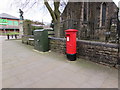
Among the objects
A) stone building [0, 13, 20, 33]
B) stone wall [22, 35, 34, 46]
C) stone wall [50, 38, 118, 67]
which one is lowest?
stone wall [50, 38, 118, 67]

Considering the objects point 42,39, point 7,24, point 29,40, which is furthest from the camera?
point 7,24

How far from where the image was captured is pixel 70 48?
3.79 m

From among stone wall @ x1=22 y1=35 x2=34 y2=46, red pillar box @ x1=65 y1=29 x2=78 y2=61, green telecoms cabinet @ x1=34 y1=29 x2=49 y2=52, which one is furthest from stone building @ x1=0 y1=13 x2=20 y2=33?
red pillar box @ x1=65 y1=29 x2=78 y2=61

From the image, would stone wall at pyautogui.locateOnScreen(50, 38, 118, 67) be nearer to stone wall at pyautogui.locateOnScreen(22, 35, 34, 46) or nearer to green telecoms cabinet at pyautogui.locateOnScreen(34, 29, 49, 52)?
green telecoms cabinet at pyautogui.locateOnScreen(34, 29, 49, 52)

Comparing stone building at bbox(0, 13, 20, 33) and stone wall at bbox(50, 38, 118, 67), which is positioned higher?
stone building at bbox(0, 13, 20, 33)

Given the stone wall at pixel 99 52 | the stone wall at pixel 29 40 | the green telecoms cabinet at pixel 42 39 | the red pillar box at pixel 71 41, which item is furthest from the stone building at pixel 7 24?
the stone wall at pixel 99 52

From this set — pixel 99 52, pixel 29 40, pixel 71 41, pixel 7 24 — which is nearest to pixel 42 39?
pixel 71 41

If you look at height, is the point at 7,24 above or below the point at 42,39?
above

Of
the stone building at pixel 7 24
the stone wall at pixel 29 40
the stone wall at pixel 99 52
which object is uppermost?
the stone building at pixel 7 24

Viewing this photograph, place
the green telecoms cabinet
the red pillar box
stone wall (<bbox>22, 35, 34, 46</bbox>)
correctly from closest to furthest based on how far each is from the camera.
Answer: the red pillar box, the green telecoms cabinet, stone wall (<bbox>22, 35, 34, 46</bbox>)

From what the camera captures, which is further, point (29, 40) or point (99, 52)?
point (29, 40)

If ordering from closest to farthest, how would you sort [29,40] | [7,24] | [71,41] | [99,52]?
[99,52], [71,41], [29,40], [7,24]

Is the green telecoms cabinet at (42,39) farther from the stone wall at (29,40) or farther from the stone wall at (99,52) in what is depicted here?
the stone wall at (99,52)

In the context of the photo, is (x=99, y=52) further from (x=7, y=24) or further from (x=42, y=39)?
(x=7, y=24)
